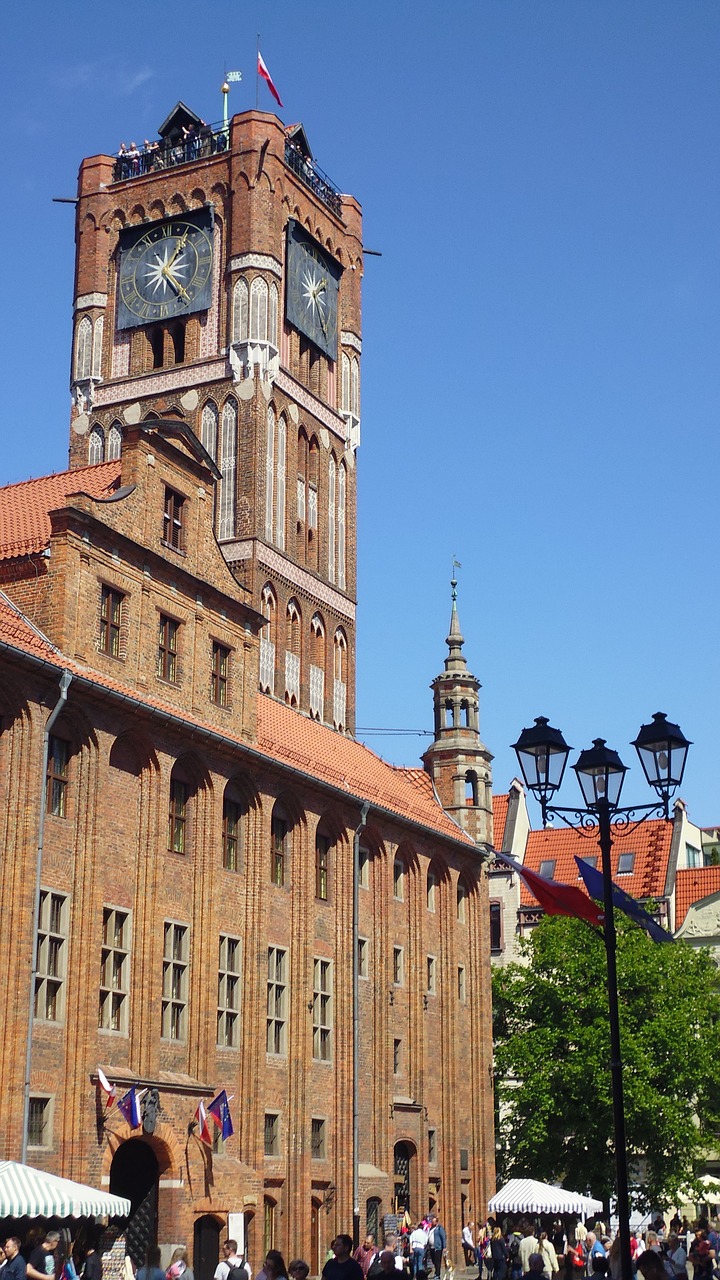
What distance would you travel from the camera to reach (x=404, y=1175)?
48.8 m

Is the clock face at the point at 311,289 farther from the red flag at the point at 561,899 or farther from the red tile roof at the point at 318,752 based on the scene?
the red flag at the point at 561,899

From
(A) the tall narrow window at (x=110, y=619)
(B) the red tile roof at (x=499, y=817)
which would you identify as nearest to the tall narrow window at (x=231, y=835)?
(A) the tall narrow window at (x=110, y=619)

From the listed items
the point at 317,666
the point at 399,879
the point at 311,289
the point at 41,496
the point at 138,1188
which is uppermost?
the point at 311,289

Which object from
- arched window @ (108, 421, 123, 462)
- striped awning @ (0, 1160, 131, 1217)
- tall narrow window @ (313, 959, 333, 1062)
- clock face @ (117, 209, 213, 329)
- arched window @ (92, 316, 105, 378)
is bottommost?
striped awning @ (0, 1160, 131, 1217)

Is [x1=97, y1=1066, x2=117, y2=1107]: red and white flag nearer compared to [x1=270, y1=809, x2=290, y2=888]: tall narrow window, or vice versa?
[x1=97, y1=1066, x2=117, y2=1107]: red and white flag

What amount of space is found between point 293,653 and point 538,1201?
106 ft

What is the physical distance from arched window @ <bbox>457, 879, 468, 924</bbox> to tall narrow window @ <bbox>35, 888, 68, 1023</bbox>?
23.8m

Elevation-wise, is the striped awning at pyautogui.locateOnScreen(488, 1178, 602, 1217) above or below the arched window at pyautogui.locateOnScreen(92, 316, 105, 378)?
below

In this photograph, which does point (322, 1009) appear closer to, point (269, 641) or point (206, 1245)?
point (206, 1245)

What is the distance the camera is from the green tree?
55000mm

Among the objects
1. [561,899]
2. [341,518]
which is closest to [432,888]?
[341,518]

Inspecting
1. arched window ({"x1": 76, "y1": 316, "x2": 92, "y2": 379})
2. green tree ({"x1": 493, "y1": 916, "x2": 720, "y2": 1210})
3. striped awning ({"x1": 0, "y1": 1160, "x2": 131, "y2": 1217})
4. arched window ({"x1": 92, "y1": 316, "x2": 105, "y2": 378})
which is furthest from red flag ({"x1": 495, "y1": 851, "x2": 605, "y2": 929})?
arched window ({"x1": 76, "y1": 316, "x2": 92, "y2": 379})

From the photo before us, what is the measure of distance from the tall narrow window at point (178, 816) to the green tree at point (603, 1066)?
20202 mm

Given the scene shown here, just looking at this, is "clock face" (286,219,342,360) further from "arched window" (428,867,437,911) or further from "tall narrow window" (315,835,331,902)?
"tall narrow window" (315,835,331,902)
